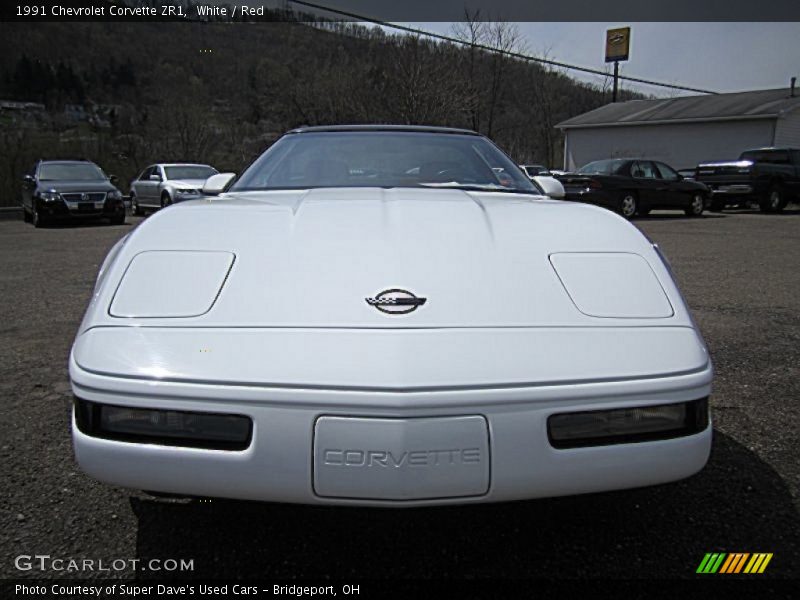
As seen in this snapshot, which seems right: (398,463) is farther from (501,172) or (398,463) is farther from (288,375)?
(501,172)

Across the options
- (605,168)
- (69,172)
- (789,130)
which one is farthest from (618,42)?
(69,172)

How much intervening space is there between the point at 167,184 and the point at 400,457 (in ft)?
44.9

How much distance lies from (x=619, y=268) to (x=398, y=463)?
86 cm

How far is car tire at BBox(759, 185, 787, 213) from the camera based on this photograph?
1647cm

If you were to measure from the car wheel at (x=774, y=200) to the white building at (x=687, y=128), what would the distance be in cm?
884

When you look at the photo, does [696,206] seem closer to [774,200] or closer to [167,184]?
[774,200]

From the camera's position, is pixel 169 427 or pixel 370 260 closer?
pixel 169 427

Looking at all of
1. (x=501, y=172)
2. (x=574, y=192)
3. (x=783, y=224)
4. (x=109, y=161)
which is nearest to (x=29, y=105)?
(x=109, y=161)

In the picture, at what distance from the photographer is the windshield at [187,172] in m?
14.1

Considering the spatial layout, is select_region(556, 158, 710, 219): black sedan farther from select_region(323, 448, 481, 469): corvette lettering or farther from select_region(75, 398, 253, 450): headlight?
select_region(75, 398, 253, 450): headlight

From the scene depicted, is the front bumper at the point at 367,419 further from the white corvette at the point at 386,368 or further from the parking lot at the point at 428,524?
the parking lot at the point at 428,524

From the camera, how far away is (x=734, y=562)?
1656mm

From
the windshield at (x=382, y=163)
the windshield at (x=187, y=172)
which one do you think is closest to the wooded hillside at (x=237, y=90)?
the windshield at (x=187, y=172)

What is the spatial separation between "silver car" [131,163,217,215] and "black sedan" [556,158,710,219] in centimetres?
832
